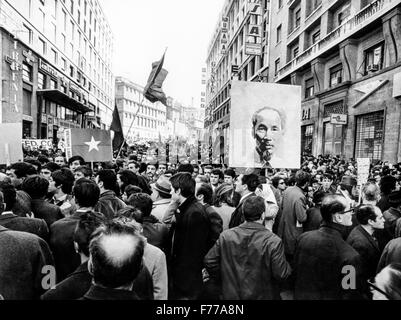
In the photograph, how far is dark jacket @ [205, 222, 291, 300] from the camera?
2.38m

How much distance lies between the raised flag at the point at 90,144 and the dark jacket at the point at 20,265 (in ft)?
14.7

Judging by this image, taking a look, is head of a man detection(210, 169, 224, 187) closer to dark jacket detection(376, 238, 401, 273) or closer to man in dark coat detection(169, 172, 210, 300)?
man in dark coat detection(169, 172, 210, 300)

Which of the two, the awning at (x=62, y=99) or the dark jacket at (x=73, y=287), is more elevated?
the awning at (x=62, y=99)

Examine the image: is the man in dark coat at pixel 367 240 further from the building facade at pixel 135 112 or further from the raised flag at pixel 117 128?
the building facade at pixel 135 112

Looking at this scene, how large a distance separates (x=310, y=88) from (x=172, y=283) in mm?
20807

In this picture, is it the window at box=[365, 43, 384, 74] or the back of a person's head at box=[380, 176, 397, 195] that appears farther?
the window at box=[365, 43, 384, 74]

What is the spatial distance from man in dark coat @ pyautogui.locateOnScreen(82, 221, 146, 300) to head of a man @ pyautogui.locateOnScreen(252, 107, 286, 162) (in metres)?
3.16

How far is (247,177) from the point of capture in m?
4.10

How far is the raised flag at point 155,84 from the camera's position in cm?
779

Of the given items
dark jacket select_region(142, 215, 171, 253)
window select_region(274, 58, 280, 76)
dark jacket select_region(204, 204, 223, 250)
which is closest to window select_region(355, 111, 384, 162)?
window select_region(274, 58, 280, 76)

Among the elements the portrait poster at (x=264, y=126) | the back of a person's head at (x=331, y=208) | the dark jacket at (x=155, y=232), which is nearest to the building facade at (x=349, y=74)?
Result: the portrait poster at (x=264, y=126)

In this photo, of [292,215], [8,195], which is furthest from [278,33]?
[8,195]

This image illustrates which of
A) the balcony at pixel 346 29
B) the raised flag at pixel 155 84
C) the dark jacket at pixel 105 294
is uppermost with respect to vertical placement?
the balcony at pixel 346 29

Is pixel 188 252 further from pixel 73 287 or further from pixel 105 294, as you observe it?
pixel 105 294
